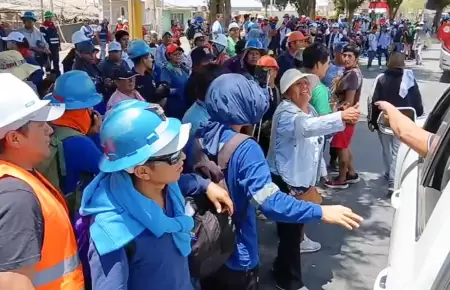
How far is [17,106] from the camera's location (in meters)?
1.79

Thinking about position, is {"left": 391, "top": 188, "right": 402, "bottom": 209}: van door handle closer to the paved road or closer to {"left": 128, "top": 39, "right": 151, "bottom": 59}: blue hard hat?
the paved road

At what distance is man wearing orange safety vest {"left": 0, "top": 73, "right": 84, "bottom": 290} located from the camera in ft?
5.15

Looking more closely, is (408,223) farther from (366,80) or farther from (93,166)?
(366,80)

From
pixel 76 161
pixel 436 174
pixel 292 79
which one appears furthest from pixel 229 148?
pixel 292 79

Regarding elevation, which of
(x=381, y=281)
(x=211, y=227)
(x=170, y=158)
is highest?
(x=170, y=158)

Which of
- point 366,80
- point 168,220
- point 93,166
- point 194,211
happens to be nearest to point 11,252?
point 168,220

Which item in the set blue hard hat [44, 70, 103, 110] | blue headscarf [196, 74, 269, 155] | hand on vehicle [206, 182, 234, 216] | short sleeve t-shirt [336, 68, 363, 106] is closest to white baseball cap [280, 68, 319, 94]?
blue headscarf [196, 74, 269, 155]

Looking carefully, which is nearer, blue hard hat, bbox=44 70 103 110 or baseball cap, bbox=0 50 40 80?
blue hard hat, bbox=44 70 103 110

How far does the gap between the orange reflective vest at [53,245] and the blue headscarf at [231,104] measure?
944 mm

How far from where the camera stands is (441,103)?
9.14ft

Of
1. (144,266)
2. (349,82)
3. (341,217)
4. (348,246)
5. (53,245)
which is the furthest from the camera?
(349,82)

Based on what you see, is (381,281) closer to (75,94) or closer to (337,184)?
(75,94)

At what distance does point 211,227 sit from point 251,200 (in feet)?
0.97

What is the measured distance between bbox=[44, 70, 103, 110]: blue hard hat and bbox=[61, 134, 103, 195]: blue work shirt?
1.28ft
